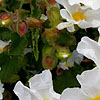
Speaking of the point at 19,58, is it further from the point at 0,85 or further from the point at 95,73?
the point at 95,73

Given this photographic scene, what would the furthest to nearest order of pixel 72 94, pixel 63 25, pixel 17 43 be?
1. pixel 17 43
2. pixel 63 25
3. pixel 72 94

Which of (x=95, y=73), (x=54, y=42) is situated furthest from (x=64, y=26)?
(x=95, y=73)

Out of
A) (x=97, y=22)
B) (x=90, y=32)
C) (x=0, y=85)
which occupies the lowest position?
(x=0, y=85)

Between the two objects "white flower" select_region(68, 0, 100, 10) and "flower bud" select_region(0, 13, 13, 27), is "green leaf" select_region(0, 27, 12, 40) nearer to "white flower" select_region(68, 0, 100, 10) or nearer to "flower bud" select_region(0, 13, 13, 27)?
"flower bud" select_region(0, 13, 13, 27)

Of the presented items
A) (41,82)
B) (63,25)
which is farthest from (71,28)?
(41,82)

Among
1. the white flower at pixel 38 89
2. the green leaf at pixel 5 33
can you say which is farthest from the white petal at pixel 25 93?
the green leaf at pixel 5 33

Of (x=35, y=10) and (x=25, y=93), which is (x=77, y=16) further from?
(x=25, y=93)

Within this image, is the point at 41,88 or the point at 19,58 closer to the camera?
the point at 41,88
